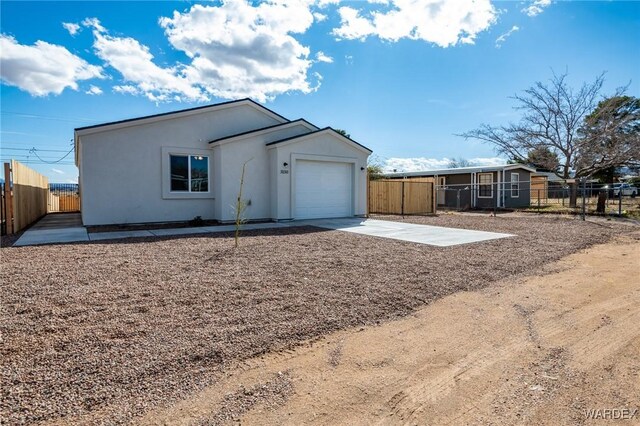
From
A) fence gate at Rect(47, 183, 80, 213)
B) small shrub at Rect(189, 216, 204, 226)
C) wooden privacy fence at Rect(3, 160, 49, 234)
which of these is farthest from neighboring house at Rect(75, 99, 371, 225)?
fence gate at Rect(47, 183, 80, 213)

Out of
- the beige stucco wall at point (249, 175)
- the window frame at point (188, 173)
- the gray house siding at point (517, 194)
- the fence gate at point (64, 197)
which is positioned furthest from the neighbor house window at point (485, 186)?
the fence gate at point (64, 197)

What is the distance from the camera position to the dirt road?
2.28 m

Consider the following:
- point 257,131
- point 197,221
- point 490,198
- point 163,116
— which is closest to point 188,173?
point 197,221

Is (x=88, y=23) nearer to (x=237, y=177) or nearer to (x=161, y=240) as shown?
(x=237, y=177)

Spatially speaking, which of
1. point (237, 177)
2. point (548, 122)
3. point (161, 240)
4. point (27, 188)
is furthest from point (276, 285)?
point (548, 122)

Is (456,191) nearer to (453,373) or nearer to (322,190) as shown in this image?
(322,190)

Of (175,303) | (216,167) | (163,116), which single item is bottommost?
(175,303)

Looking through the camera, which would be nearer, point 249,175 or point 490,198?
point 249,175

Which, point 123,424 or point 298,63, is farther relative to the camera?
point 298,63

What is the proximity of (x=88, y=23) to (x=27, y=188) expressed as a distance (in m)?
5.99

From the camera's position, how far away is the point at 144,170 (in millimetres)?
12109

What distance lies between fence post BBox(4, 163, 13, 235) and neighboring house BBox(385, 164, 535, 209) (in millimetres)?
21419

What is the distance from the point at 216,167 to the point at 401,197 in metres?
10.3

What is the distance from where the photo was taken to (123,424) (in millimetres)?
2115
